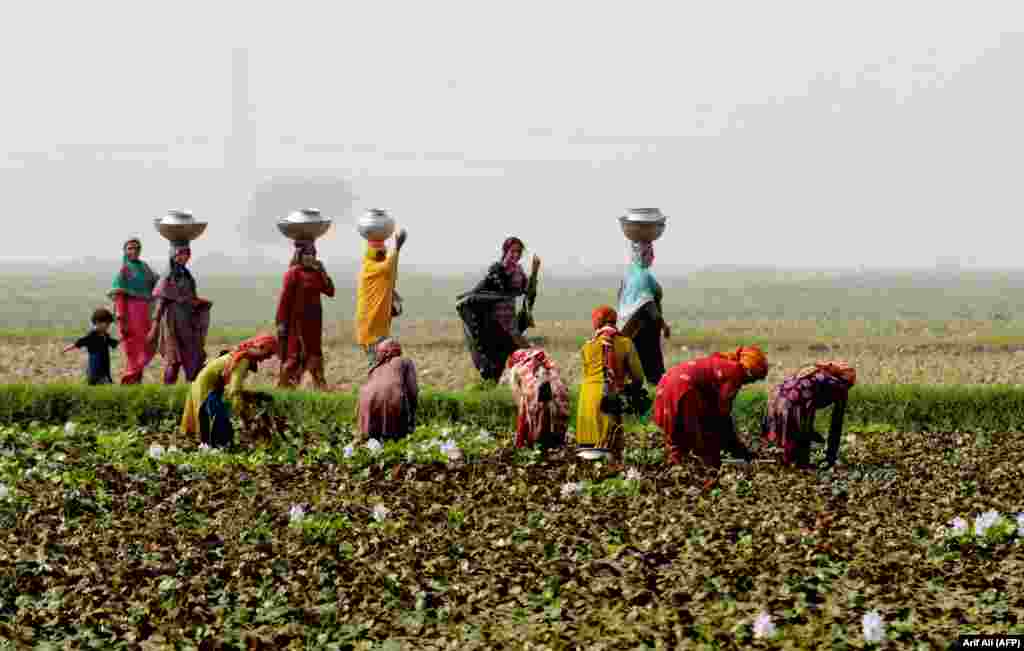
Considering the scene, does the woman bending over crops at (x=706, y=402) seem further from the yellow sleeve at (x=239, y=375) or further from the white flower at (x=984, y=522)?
the yellow sleeve at (x=239, y=375)

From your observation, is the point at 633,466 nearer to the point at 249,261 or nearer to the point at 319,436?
the point at 319,436

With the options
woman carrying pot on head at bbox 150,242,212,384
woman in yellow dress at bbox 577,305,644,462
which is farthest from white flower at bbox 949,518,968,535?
woman carrying pot on head at bbox 150,242,212,384

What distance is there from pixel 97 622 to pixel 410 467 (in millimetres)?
4761

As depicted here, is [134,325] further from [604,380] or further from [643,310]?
[604,380]

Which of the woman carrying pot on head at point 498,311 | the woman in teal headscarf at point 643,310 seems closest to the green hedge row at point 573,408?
the woman carrying pot on head at point 498,311

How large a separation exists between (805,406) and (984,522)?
2632 mm

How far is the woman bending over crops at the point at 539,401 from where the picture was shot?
1507cm

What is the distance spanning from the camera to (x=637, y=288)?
18.2 metres

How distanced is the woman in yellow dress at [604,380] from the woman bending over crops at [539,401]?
1.35 feet

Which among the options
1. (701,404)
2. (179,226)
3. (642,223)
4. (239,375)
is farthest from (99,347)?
(701,404)

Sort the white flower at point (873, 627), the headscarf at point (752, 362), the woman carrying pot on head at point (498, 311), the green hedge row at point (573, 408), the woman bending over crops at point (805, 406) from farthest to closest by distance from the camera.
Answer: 1. the woman carrying pot on head at point (498, 311)
2. the green hedge row at point (573, 408)
3. the woman bending over crops at point (805, 406)
4. the headscarf at point (752, 362)
5. the white flower at point (873, 627)

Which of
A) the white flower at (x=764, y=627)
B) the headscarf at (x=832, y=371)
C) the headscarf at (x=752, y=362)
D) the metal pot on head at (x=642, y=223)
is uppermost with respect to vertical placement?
the metal pot on head at (x=642, y=223)

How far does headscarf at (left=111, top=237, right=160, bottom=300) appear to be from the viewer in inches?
805

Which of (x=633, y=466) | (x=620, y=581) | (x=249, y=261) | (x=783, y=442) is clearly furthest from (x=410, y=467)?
(x=249, y=261)
